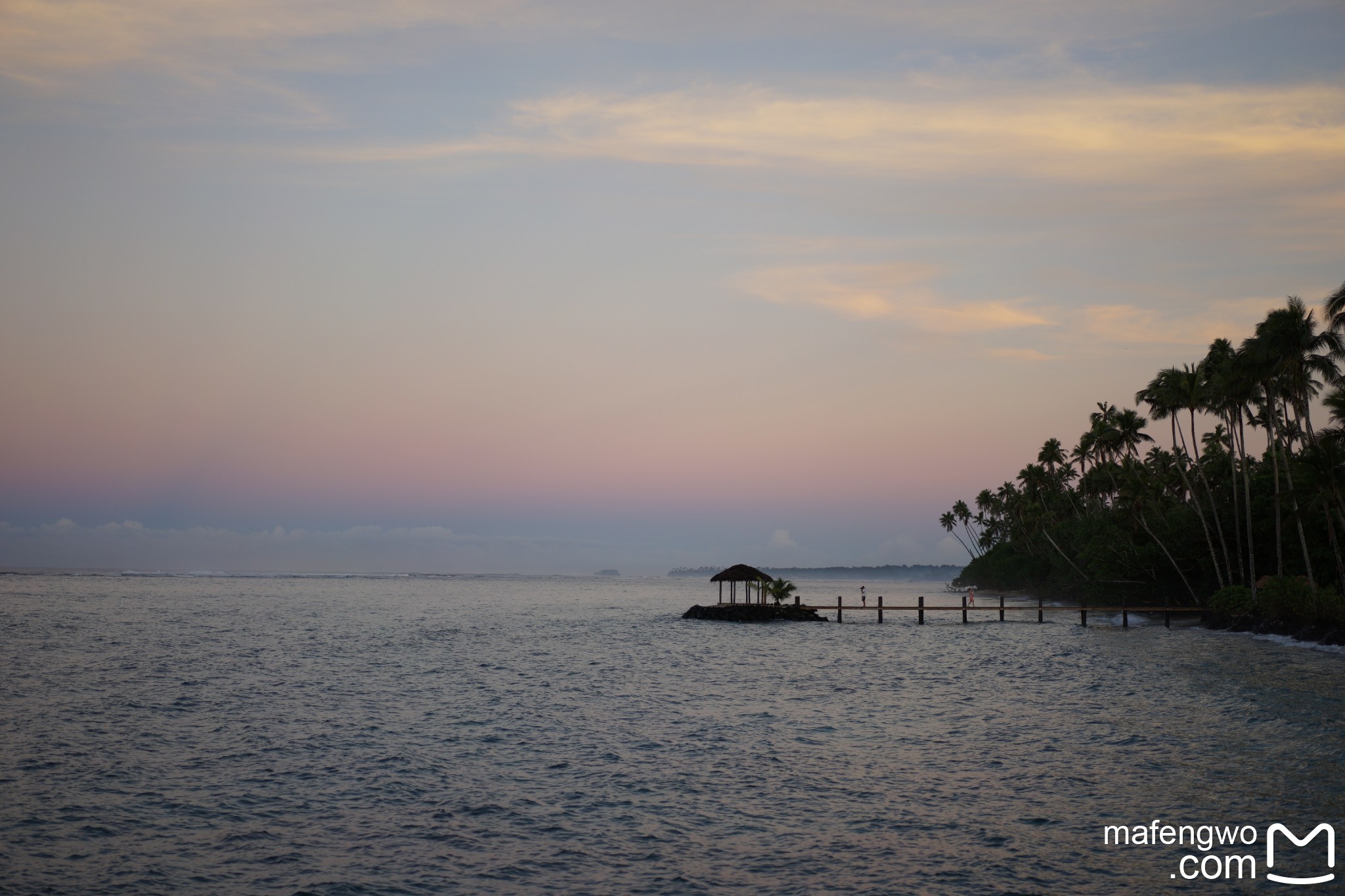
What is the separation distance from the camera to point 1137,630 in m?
61.0

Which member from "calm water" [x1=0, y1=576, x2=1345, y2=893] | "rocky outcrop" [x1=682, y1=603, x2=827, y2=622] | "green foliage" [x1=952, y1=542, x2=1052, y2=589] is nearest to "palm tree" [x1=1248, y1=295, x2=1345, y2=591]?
"calm water" [x1=0, y1=576, x2=1345, y2=893]

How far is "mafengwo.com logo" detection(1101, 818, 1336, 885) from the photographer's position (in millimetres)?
13859

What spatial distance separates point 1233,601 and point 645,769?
170ft

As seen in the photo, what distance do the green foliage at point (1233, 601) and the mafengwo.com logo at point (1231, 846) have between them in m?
47.8

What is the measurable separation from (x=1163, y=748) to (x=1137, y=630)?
142ft

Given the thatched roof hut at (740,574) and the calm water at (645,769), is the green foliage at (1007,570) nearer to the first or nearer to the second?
the thatched roof hut at (740,574)

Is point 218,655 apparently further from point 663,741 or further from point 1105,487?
point 1105,487

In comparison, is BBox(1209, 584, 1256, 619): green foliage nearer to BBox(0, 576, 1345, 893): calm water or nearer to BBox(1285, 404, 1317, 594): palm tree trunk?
BBox(1285, 404, 1317, 594): palm tree trunk

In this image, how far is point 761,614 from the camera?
7556 cm

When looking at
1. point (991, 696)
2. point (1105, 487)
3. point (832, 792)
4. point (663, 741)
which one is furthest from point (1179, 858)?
point (1105, 487)

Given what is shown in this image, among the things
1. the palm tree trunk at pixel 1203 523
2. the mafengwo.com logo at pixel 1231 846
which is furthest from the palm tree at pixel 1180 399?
the mafengwo.com logo at pixel 1231 846

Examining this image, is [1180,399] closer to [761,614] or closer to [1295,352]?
[1295,352]

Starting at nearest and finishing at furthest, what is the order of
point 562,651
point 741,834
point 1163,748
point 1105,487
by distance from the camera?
point 741,834 < point 1163,748 < point 562,651 < point 1105,487

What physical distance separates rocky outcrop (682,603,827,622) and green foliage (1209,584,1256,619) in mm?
28457
